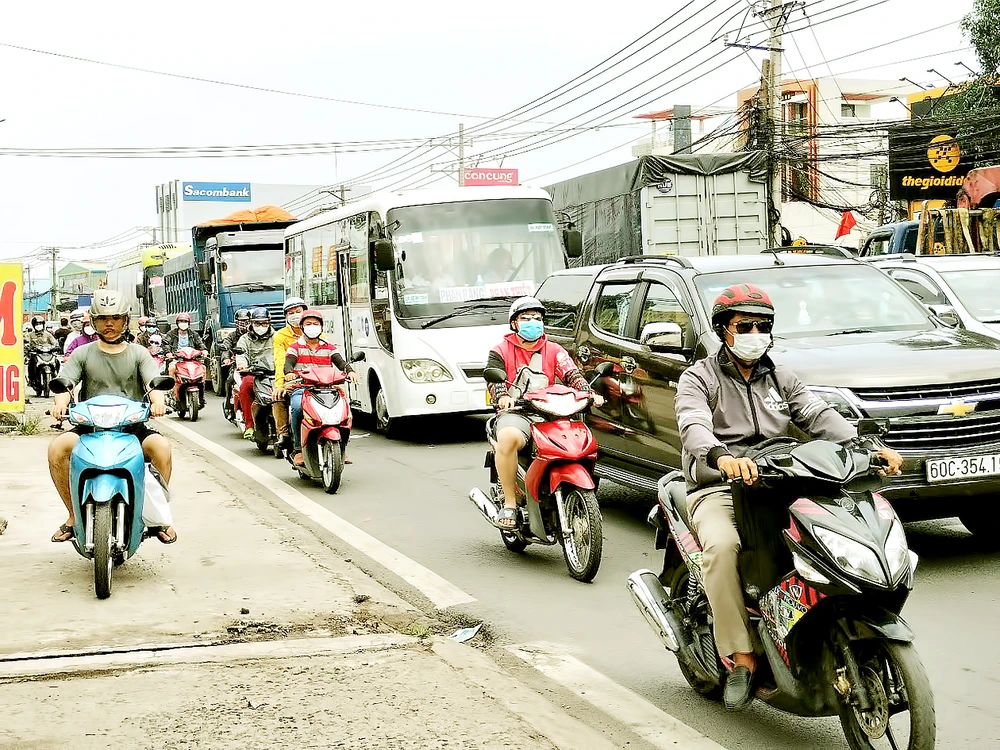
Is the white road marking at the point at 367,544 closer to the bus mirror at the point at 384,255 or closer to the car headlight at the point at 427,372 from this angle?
the car headlight at the point at 427,372

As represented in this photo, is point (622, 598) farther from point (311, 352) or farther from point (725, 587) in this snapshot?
point (311, 352)

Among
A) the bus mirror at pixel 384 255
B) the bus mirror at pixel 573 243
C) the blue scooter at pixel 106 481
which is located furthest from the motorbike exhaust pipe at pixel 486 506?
the bus mirror at pixel 573 243

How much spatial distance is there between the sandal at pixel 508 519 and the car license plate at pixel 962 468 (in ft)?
8.29

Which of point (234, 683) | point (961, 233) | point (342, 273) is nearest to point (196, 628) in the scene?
point (234, 683)

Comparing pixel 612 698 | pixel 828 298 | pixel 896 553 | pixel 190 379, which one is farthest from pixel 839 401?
pixel 190 379

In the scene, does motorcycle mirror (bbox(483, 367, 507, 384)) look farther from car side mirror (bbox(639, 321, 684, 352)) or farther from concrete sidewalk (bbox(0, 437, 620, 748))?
concrete sidewalk (bbox(0, 437, 620, 748))

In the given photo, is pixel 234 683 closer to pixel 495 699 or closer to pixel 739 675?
pixel 495 699

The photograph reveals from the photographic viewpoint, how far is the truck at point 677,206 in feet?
68.4

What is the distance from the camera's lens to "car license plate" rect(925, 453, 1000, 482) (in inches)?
280

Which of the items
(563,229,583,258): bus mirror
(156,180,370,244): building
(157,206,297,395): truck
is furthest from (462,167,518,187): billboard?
(156,180,370,244): building

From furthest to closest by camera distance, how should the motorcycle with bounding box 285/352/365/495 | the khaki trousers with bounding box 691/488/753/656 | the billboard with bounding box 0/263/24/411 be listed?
the billboard with bounding box 0/263/24/411 → the motorcycle with bounding box 285/352/365/495 → the khaki trousers with bounding box 691/488/753/656

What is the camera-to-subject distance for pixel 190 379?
20406 millimetres

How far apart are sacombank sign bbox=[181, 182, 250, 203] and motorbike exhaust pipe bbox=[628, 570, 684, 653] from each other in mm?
124563

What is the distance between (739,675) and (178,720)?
6.69 feet
